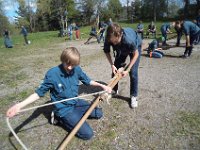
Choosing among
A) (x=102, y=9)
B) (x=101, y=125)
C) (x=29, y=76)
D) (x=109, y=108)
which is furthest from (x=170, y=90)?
(x=102, y=9)

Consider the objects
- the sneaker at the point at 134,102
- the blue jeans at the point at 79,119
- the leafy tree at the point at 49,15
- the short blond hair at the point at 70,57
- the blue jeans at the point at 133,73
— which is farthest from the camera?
the leafy tree at the point at 49,15

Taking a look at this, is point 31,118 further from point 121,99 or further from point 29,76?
point 29,76

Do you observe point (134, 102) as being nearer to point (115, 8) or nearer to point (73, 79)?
point (73, 79)

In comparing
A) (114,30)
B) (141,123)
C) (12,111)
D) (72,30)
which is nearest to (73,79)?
(114,30)

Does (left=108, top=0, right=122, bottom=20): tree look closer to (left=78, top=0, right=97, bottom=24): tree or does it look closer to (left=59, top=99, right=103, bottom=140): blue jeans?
(left=78, top=0, right=97, bottom=24): tree

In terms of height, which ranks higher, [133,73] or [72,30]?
[72,30]

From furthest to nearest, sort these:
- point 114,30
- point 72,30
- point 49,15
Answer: point 49,15 → point 72,30 → point 114,30

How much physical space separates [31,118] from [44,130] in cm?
61

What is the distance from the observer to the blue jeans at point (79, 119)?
390 centimetres

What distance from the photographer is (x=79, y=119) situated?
13.3 ft

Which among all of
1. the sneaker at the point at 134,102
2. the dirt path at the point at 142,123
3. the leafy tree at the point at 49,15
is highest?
the leafy tree at the point at 49,15

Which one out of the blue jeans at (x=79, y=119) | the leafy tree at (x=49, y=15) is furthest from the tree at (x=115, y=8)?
the blue jeans at (x=79, y=119)

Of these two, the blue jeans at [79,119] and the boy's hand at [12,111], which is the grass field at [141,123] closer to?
the blue jeans at [79,119]

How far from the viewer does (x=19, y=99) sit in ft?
19.5
